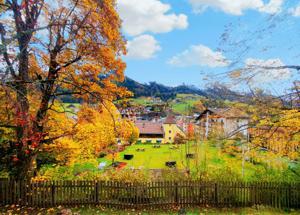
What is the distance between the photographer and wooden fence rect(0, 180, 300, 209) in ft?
33.0

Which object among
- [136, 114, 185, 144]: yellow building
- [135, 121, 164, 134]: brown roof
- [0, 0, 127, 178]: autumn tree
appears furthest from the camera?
[135, 121, 164, 134]: brown roof

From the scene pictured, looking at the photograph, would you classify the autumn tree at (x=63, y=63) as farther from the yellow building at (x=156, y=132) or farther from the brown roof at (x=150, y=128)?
the brown roof at (x=150, y=128)

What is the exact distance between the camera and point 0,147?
11.1 m

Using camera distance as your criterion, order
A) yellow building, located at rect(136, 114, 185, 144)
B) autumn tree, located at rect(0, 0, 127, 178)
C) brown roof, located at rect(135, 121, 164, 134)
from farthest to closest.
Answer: brown roof, located at rect(135, 121, 164, 134) → yellow building, located at rect(136, 114, 185, 144) → autumn tree, located at rect(0, 0, 127, 178)

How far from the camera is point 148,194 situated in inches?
431

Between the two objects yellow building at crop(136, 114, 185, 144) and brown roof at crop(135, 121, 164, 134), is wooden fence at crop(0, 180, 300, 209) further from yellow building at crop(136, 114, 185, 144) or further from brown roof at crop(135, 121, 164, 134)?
brown roof at crop(135, 121, 164, 134)

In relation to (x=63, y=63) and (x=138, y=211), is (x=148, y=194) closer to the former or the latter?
(x=138, y=211)

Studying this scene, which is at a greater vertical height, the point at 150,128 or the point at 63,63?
the point at 63,63

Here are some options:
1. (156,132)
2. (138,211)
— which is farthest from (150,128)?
(138,211)

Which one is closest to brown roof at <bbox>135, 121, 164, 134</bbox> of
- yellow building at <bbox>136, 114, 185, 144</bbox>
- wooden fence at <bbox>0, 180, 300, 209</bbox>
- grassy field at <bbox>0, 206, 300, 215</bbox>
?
yellow building at <bbox>136, 114, 185, 144</bbox>

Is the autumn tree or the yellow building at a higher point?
the autumn tree

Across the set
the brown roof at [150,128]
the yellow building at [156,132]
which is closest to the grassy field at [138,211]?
the yellow building at [156,132]

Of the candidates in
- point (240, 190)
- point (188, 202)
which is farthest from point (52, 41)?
point (240, 190)

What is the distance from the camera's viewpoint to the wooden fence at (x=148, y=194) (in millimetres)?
10070
